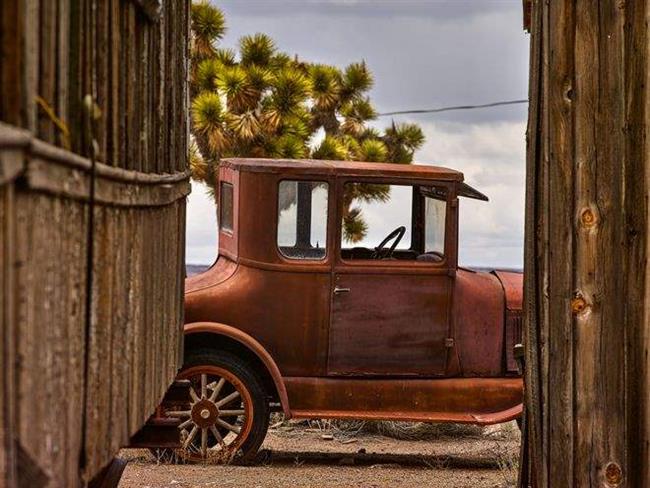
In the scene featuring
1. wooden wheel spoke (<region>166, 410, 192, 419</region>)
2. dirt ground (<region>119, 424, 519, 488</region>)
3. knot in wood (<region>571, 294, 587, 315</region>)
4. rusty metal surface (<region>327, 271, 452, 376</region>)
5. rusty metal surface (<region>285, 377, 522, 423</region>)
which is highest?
knot in wood (<region>571, 294, 587, 315</region>)

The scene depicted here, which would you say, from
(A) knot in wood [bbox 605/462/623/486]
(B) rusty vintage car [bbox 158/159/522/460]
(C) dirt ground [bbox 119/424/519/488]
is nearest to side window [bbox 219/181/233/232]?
(B) rusty vintage car [bbox 158/159/522/460]

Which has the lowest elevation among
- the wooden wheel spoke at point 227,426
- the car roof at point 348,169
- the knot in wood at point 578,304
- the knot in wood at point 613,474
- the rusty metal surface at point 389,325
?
the wooden wheel spoke at point 227,426

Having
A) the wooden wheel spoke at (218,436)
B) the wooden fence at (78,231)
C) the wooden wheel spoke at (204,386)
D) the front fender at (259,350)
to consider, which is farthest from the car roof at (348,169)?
the wooden fence at (78,231)

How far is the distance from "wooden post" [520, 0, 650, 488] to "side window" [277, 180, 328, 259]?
4699 millimetres

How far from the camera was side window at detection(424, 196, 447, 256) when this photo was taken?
10859 millimetres

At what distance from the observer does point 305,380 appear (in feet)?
35.2

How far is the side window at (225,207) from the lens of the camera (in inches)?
452

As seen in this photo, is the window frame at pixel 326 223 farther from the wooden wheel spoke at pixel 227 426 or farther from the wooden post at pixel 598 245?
the wooden post at pixel 598 245

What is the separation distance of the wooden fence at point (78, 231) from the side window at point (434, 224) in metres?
4.60

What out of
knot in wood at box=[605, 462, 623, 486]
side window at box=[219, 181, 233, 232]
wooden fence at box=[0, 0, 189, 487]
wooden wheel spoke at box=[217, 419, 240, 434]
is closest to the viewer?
wooden fence at box=[0, 0, 189, 487]

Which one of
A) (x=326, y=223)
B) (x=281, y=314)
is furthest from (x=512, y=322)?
(x=281, y=314)

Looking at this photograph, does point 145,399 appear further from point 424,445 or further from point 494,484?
point 424,445

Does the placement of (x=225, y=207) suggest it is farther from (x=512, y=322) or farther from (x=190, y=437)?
(x=512, y=322)

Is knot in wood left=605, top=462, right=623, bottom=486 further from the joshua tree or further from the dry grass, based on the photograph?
the joshua tree
